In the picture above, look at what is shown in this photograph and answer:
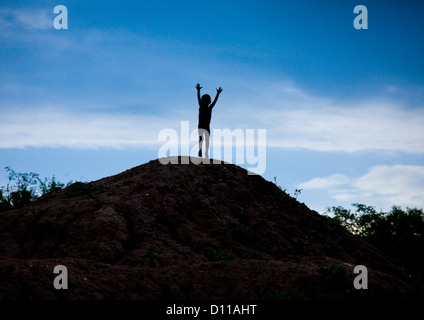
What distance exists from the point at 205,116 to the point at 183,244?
5414mm

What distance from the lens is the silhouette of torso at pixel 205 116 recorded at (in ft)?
47.0

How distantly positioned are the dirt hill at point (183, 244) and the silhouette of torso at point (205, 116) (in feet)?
5.40

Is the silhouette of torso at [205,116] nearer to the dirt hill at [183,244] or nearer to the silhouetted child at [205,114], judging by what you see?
the silhouetted child at [205,114]

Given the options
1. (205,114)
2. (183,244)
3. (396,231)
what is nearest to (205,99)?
(205,114)

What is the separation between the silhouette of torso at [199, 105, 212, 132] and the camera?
1432 cm

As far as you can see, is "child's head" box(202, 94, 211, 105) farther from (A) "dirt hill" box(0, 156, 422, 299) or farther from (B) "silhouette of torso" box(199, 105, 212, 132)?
(A) "dirt hill" box(0, 156, 422, 299)

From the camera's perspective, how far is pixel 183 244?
34.9ft

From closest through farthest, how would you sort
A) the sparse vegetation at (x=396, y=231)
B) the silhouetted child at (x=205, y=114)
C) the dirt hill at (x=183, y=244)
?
the dirt hill at (x=183, y=244), the silhouetted child at (x=205, y=114), the sparse vegetation at (x=396, y=231)

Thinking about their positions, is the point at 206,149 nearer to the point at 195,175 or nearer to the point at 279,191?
the point at 195,175

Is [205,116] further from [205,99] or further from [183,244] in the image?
[183,244]

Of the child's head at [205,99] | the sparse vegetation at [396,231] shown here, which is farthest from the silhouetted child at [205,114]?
the sparse vegetation at [396,231]

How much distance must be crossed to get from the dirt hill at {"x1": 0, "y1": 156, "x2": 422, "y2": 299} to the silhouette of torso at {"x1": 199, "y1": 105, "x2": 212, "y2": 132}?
1645 mm

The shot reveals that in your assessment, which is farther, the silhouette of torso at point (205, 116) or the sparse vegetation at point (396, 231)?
the sparse vegetation at point (396, 231)
